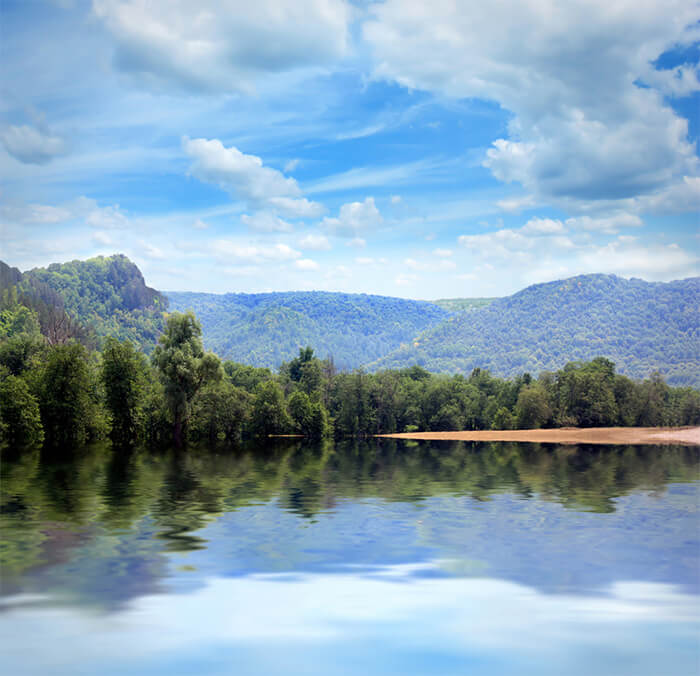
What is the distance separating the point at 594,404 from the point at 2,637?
9590 centimetres

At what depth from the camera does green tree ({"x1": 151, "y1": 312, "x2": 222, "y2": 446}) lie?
6306cm

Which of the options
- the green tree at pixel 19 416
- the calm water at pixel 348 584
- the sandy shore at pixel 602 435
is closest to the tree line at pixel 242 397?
the green tree at pixel 19 416

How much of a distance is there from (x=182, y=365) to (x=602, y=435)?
54841 mm

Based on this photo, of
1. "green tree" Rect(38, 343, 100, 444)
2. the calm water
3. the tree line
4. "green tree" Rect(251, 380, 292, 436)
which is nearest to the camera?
the calm water

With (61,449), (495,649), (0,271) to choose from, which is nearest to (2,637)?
(495,649)

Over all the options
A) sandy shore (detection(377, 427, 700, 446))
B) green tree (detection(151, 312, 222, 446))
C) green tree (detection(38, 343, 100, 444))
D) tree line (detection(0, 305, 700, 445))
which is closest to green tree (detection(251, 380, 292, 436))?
tree line (detection(0, 305, 700, 445))

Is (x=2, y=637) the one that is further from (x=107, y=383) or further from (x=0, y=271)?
(x=0, y=271)

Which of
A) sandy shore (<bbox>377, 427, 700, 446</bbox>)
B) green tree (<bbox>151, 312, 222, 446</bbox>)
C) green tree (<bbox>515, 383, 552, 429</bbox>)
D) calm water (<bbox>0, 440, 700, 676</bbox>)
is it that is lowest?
sandy shore (<bbox>377, 427, 700, 446</bbox>)

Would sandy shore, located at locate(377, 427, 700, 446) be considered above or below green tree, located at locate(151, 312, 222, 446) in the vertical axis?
below

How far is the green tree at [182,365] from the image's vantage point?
6306 centimetres

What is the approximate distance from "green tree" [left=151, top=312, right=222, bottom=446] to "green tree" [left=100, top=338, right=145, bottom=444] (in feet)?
10.7

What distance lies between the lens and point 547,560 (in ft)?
45.4

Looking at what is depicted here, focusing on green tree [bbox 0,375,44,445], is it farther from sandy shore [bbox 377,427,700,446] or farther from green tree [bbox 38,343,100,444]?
sandy shore [bbox 377,427,700,446]

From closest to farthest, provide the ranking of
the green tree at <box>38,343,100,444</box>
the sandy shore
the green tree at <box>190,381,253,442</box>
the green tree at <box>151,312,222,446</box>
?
the green tree at <box>38,343,100,444</box> < the green tree at <box>151,312,222,446</box> < the green tree at <box>190,381,253,442</box> < the sandy shore
